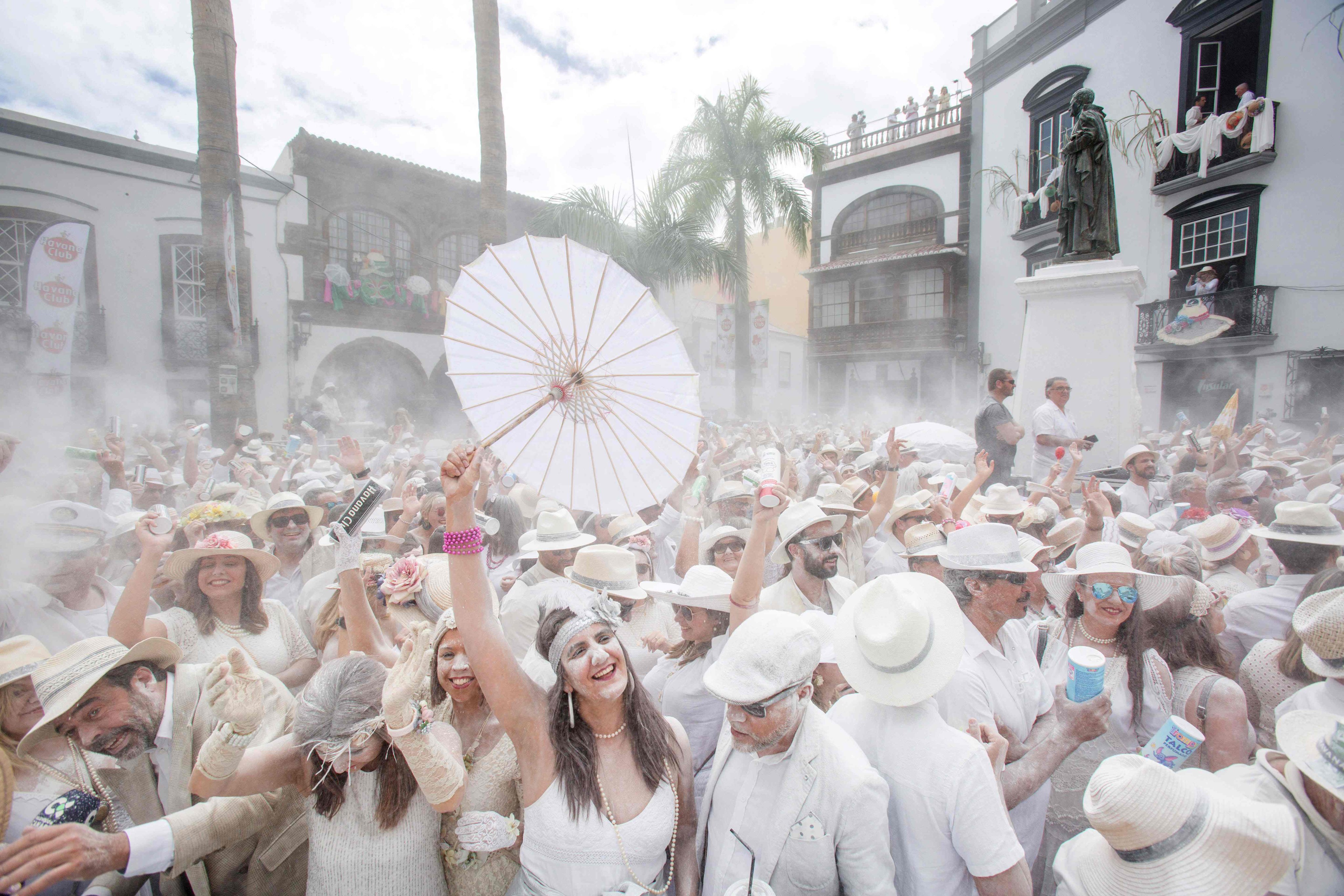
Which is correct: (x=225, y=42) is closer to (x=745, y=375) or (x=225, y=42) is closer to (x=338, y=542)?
(x=338, y=542)

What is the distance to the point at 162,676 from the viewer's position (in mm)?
2369

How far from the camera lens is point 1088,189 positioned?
316 inches

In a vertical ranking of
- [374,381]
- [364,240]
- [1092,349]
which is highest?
[364,240]

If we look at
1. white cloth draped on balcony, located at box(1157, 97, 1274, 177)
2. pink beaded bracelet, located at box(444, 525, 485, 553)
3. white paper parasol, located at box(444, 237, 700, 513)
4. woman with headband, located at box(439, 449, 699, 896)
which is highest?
white cloth draped on balcony, located at box(1157, 97, 1274, 177)

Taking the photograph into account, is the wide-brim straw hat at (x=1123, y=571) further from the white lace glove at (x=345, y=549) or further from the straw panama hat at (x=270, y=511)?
the straw panama hat at (x=270, y=511)

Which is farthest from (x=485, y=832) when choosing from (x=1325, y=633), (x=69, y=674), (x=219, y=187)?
(x=219, y=187)

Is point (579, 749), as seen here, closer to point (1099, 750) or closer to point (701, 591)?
point (701, 591)

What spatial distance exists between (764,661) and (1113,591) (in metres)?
1.87

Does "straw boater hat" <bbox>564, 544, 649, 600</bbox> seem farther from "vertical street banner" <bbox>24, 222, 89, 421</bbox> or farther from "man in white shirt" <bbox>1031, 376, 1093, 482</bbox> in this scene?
"vertical street banner" <bbox>24, 222, 89, 421</bbox>

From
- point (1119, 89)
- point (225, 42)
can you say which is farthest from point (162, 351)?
point (1119, 89)

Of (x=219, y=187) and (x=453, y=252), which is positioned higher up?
(x=453, y=252)

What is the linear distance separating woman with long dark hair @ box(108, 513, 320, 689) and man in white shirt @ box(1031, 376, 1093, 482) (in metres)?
6.88

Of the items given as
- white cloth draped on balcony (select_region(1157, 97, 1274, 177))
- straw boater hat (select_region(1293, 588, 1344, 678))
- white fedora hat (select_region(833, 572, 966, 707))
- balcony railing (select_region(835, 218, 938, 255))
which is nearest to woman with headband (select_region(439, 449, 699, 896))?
white fedora hat (select_region(833, 572, 966, 707))

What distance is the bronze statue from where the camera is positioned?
7977 mm
